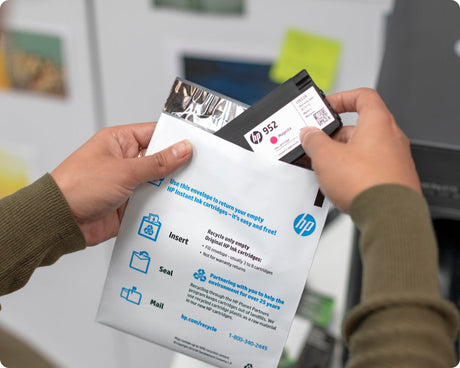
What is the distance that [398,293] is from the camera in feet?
1.21

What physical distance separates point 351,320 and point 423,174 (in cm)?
20

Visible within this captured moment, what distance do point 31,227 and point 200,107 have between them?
24cm

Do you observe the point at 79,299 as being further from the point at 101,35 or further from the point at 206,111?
the point at 206,111

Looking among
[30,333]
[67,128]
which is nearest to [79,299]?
[30,333]

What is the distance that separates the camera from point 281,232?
19.7 inches

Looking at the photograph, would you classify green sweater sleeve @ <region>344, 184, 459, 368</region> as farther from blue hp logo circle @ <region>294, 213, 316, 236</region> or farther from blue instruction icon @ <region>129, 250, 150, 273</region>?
blue instruction icon @ <region>129, 250, 150, 273</region>

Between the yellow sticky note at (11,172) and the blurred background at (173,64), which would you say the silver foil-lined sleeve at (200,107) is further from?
the yellow sticky note at (11,172)

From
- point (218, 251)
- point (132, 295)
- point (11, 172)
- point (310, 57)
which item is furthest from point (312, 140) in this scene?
point (11, 172)

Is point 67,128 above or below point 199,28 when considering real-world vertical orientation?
below

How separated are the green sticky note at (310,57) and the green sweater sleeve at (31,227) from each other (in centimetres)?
53

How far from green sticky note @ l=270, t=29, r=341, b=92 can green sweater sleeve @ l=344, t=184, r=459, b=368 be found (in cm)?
53

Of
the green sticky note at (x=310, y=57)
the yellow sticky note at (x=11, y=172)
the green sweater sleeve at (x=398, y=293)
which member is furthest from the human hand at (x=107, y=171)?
the yellow sticky note at (x=11, y=172)

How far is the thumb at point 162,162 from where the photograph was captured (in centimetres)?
49

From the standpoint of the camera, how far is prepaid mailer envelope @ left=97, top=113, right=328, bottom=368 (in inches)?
19.7
